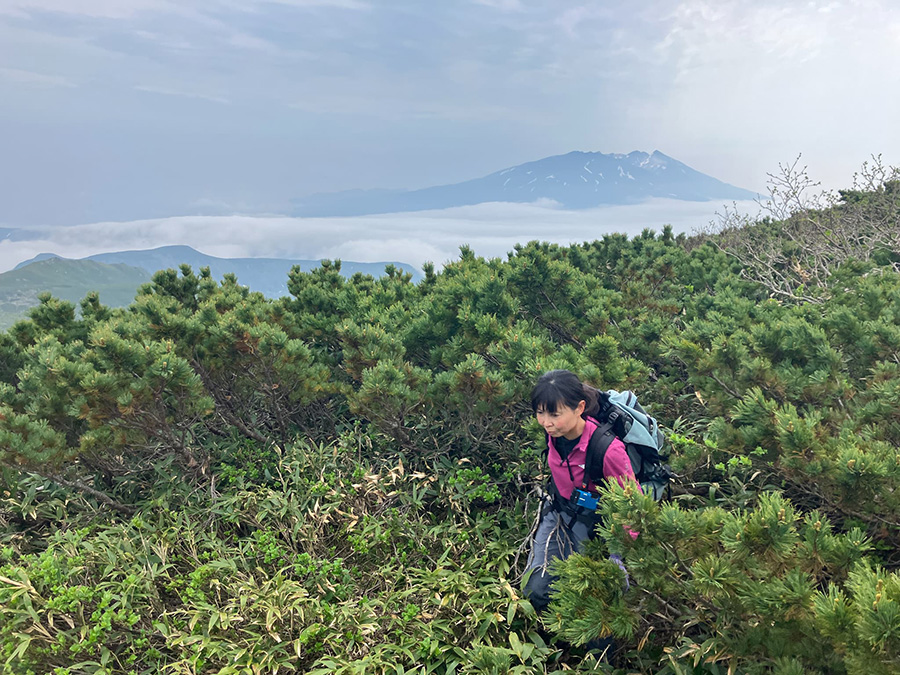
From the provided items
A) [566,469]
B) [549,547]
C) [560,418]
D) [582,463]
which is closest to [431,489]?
[549,547]

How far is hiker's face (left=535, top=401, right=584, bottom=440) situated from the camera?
2846mm

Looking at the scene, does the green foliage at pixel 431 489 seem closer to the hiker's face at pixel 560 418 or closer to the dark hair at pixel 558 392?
the hiker's face at pixel 560 418

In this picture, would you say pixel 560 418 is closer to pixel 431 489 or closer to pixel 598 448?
pixel 598 448

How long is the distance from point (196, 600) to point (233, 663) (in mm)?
583

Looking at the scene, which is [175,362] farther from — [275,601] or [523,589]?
[523,589]

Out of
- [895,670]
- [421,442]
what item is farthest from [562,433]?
[421,442]

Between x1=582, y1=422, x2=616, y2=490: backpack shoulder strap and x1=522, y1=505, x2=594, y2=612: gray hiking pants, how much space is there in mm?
428

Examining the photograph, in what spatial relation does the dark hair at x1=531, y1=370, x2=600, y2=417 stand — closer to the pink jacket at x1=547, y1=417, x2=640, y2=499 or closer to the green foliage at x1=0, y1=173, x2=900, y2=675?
the pink jacket at x1=547, y1=417, x2=640, y2=499

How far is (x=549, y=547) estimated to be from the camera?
10.8ft

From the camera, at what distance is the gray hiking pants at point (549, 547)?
10.5 feet

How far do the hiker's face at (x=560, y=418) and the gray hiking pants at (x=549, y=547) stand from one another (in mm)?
655

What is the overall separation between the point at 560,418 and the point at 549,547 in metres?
0.97

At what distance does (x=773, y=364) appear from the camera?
154 inches

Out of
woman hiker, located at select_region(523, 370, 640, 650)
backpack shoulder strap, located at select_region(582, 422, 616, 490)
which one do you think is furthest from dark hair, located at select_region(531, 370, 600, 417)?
backpack shoulder strap, located at select_region(582, 422, 616, 490)
